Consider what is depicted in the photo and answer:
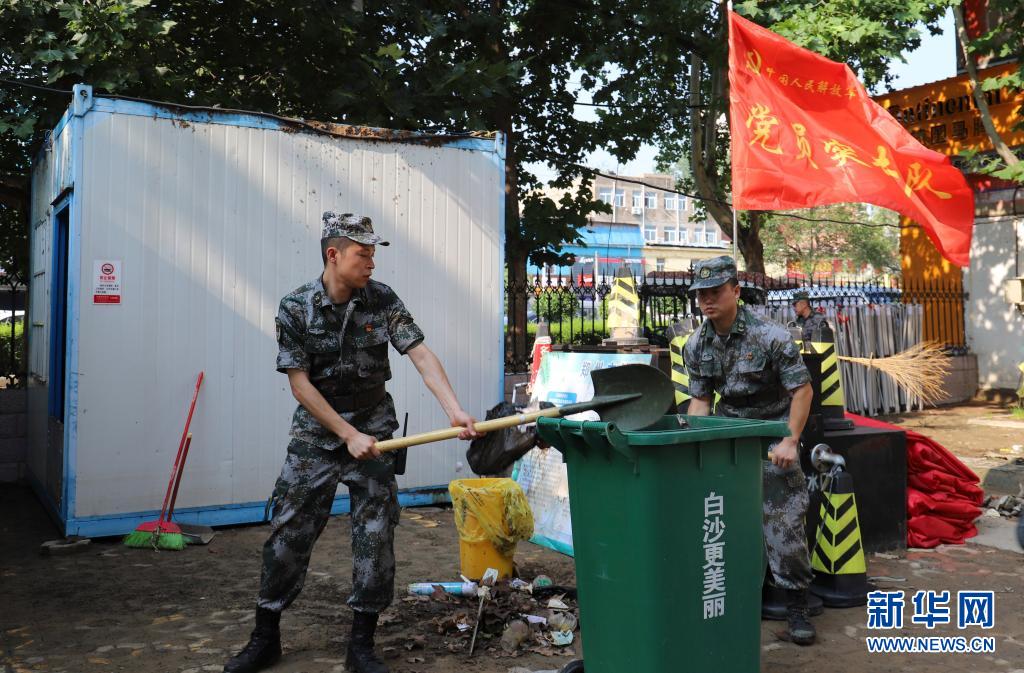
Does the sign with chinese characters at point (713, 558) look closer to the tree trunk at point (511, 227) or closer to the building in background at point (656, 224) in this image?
the tree trunk at point (511, 227)

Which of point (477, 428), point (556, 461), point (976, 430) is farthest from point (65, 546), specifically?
point (976, 430)

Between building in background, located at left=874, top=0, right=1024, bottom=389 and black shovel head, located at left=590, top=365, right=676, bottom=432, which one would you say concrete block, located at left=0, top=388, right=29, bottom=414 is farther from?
building in background, located at left=874, top=0, right=1024, bottom=389

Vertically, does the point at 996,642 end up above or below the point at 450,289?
below

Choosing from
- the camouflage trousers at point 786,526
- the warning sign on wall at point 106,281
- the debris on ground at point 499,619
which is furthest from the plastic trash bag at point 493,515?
the warning sign on wall at point 106,281

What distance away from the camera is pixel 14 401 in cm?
873

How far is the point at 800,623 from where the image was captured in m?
4.48

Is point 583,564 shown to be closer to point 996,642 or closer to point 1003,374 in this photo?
point 996,642

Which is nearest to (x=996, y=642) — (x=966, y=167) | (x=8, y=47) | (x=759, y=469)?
(x=759, y=469)

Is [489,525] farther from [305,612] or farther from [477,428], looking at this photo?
[477,428]

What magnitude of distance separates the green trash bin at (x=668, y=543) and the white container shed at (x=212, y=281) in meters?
4.15

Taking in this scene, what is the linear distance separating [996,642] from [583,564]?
2.44m

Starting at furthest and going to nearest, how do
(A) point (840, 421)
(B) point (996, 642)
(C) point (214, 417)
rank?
(C) point (214, 417) → (A) point (840, 421) → (B) point (996, 642)

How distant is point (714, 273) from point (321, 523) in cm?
232

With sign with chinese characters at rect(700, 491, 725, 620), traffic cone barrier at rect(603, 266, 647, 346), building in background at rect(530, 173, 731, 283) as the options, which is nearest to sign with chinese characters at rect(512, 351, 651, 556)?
traffic cone barrier at rect(603, 266, 647, 346)
